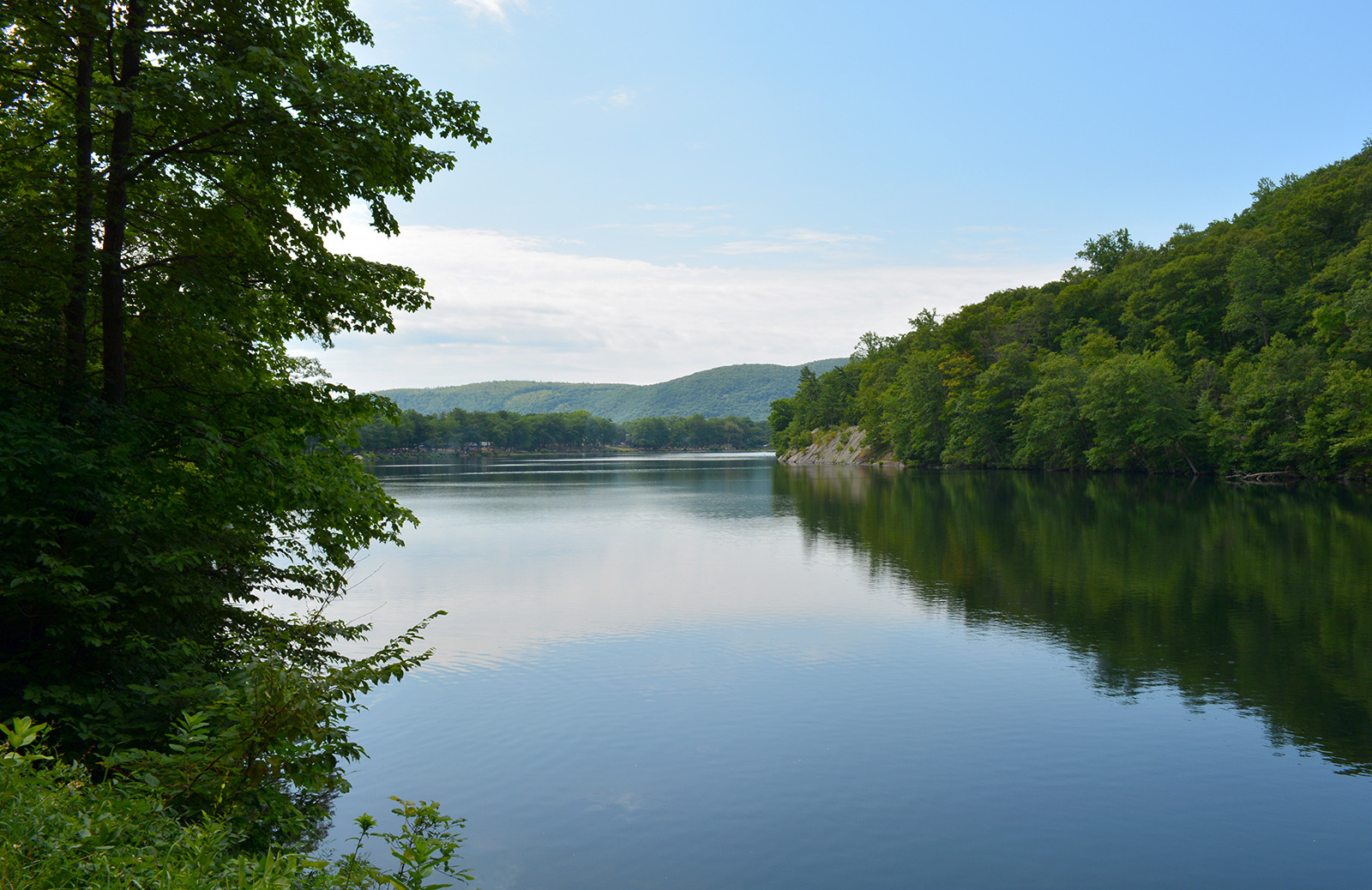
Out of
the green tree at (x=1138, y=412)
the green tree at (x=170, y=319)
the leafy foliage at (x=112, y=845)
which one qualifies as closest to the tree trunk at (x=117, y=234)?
the green tree at (x=170, y=319)

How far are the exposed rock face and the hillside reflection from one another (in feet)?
238

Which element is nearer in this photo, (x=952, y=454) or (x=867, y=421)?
(x=952, y=454)

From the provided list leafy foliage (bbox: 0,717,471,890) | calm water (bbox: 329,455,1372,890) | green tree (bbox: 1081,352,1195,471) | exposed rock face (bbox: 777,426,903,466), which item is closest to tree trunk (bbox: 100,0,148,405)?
leafy foliage (bbox: 0,717,471,890)

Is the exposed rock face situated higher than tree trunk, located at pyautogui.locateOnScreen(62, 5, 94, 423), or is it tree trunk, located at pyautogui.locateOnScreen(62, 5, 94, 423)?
tree trunk, located at pyautogui.locateOnScreen(62, 5, 94, 423)

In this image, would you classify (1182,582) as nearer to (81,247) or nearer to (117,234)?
(117,234)

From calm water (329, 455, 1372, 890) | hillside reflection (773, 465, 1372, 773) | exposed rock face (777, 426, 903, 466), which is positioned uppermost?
exposed rock face (777, 426, 903, 466)

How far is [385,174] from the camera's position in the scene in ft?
30.1

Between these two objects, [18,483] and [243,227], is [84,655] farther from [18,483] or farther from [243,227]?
[243,227]

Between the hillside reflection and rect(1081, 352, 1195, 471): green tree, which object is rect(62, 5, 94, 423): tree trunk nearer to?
the hillside reflection

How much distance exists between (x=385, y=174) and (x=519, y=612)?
1477cm

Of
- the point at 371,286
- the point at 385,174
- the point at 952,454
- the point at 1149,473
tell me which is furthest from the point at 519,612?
the point at 952,454

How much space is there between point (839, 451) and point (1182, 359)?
59.6 metres

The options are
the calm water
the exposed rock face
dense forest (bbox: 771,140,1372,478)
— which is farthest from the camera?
the exposed rock face

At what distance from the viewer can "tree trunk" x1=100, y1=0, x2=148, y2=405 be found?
29.0 ft
